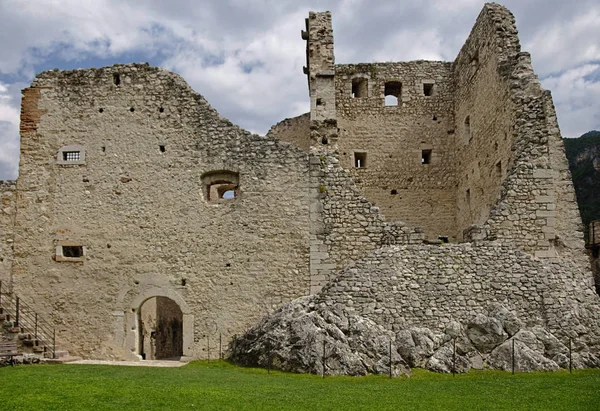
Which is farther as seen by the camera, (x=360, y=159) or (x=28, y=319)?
(x=360, y=159)

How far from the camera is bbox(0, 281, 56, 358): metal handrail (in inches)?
603

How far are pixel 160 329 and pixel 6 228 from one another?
270 inches

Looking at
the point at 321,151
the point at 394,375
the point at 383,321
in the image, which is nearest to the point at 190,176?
the point at 321,151

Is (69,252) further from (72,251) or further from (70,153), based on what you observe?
(70,153)

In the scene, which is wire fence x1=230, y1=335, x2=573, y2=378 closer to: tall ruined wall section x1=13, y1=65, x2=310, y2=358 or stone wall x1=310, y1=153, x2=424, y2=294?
tall ruined wall section x1=13, y1=65, x2=310, y2=358

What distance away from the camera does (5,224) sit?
16.1 meters

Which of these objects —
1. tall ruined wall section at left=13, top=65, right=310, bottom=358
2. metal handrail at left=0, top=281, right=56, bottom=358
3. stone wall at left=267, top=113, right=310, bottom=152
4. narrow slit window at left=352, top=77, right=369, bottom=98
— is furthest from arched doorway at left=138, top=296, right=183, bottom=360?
narrow slit window at left=352, top=77, right=369, bottom=98

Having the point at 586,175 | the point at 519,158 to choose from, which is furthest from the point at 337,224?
the point at 586,175

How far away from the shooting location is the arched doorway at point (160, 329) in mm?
19328

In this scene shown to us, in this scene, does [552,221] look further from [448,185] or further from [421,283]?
[448,185]

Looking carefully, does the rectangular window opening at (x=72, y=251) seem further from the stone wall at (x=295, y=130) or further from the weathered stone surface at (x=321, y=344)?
the stone wall at (x=295, y=130)

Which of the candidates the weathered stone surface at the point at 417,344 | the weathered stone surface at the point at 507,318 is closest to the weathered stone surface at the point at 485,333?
the weathered stone surface at the point at 507,318

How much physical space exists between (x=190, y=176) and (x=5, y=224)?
5.24m

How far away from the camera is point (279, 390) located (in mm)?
10164
